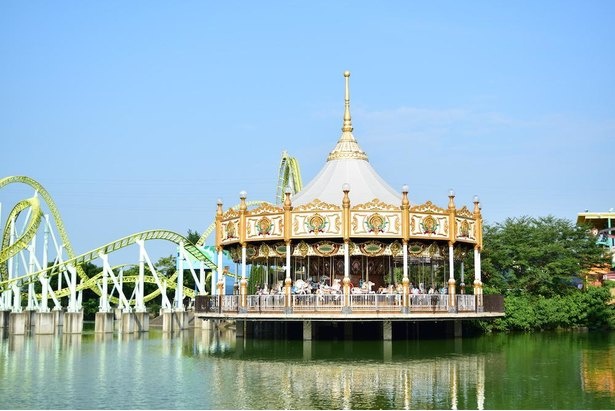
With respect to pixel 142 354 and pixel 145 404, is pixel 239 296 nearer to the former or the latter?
pixel 142 354

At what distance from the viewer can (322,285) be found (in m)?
32.6

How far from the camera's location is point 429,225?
31.4m

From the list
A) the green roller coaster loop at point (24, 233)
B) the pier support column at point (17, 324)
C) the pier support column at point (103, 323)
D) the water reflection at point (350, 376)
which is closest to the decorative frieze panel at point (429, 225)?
the water reflection at point (350, 376)

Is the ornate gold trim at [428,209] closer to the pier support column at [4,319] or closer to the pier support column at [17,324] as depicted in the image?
the pier support column at [17,324]

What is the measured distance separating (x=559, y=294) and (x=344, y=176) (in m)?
13.5

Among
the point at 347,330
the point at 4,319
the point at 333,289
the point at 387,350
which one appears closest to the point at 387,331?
the point at 347,330

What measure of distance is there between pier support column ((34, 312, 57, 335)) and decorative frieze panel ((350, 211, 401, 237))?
18.3 meters

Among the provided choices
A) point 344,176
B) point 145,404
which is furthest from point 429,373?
point 344,176

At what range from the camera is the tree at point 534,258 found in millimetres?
39844

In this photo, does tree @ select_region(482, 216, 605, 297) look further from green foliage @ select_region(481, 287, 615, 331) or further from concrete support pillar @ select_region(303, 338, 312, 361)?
concrete support pillar @ select_region(303, 338, 312, 361)

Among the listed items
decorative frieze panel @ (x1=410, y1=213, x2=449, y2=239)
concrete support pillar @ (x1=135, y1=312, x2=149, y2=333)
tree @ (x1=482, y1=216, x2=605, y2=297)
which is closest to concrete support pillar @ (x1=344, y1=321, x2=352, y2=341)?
decorative frieze panel @ (x1=410, y1=213, x2=449, y2=239)

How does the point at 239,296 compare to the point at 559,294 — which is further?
the point at 559,294

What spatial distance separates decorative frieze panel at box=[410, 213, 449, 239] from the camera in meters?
31.1

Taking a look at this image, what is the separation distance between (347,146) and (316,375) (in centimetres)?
1751
